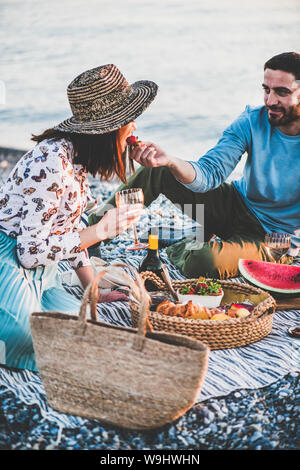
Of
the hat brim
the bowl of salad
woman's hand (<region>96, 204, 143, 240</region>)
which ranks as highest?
the hat brim

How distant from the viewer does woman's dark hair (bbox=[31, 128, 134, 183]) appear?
292cm

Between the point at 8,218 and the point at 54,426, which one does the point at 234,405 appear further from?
the point at 8,218

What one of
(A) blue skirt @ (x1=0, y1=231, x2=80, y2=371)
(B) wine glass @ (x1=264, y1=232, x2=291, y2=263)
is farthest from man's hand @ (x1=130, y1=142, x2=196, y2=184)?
(A) blue skirt @ (x1=0, y1=231, x2=80, y2=371)

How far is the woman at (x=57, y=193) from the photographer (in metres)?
2.76

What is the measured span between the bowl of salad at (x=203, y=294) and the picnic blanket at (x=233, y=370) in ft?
1.21

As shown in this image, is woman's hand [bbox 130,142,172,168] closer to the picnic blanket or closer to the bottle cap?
the bottle cap

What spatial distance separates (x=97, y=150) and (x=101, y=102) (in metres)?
0.27

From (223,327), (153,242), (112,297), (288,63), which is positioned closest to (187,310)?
(223,327)

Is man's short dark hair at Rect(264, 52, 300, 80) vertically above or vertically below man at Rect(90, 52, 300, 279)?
above

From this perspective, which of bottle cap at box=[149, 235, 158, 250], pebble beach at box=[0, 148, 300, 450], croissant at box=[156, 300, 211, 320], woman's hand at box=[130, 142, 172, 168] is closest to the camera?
pebble beach at box=[0, 148, 300, 450]

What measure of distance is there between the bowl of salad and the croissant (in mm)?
177

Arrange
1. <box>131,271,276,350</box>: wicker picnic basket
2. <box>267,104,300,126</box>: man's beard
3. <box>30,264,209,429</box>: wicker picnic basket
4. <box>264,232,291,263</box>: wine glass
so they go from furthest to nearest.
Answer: <box>267,104,300,126</box>: man's beard < <box>264,232,291,263</box>: wine glass < <box>131,271,276,350</box>: wicker picnic basket < <box>30,264,209,429</box>: wicker picnic basket

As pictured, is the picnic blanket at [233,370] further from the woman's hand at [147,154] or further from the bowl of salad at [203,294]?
the woman's hand at [147,154]
